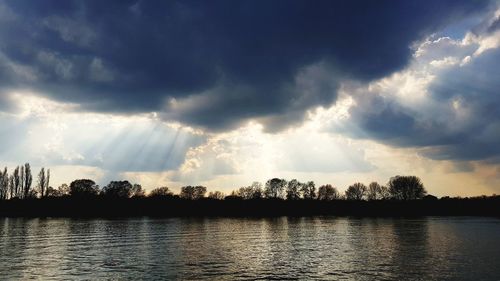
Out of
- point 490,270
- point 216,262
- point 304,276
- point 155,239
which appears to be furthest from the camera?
point 155,239

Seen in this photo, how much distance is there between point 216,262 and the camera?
191 ft

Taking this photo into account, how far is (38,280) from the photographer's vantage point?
146 ft

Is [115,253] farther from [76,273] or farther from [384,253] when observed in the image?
[384,253]

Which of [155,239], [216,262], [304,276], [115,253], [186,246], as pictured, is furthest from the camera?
[155,239]

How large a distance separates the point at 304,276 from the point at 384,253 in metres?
25.3

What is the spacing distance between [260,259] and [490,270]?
1143 inches

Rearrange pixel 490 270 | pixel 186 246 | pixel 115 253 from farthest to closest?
pixel 186 246 → pixel 115 253 → pixel 490 270

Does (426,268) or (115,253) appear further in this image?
(115,253)

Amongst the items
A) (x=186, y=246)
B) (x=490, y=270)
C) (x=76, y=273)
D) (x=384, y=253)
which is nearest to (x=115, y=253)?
(x=186, y=246)

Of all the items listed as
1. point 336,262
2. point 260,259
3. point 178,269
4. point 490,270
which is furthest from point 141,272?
point 490,270

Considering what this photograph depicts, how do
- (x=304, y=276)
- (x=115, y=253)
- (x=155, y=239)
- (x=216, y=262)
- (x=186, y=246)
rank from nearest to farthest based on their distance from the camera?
1. (x=304, y=276)
2. (x=216, y=262)
3. (x=115, y=253)
4. (x=186, y=246)
5. (x=155, y=239)

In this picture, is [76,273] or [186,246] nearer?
[76,273]

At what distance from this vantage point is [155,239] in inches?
3583

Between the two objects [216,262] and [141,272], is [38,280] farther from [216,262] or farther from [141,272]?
[216,262]
